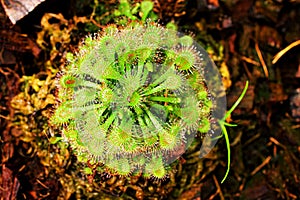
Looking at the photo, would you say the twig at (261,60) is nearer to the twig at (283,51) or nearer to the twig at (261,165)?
the twig at (283,51)

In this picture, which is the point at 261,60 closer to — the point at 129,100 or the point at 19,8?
the point at 129,100

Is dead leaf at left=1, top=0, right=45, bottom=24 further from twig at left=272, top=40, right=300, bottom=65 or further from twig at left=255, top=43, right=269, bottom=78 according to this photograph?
twig at left=272, top=40, right=300, bottom=65

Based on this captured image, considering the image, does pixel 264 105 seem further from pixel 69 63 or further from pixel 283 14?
pixel 69 63

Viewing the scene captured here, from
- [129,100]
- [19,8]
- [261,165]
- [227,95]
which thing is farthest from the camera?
[261,165]

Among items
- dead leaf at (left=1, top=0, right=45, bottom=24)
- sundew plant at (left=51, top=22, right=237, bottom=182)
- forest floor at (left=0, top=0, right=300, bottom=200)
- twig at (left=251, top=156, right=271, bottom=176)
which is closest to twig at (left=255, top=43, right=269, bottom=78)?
forest floor at (left=0, top=0, right=300, bottom=200)

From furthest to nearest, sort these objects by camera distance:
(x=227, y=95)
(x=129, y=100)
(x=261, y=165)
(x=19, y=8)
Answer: (x=261, y=165) < (x=227, y=95) < (x=19, y=8) < (x=129, y=100)

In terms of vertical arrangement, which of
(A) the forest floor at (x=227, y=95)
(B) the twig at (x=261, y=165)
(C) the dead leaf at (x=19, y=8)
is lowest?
(B) the twig at (x=261, y=165)

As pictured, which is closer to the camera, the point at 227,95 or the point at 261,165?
the point at 227,95

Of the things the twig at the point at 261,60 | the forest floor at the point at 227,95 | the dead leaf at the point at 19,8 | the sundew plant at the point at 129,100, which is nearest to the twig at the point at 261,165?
the forest floor at the point at 227,95

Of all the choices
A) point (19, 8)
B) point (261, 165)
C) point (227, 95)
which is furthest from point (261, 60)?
point (19, 8)
